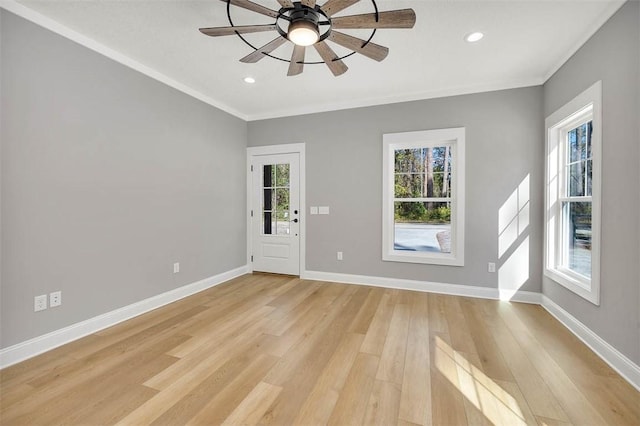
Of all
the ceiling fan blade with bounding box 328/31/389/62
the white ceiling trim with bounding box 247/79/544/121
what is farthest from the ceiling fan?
the white ceiling trim with bounding box 247/79/544/121

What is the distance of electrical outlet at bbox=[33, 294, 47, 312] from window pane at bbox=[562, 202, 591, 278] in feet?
15.7

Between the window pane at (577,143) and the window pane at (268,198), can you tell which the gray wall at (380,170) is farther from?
the window pane at (268,198)

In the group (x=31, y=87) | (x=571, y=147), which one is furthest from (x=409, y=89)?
(x=31, y=87)

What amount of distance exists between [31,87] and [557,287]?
5.22 metres

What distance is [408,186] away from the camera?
396 centimetres

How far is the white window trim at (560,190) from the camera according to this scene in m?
2.26

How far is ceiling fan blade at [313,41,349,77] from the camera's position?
2027 mm

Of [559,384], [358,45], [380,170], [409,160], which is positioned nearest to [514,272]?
[559,384]

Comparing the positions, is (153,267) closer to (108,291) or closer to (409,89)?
(108,291)

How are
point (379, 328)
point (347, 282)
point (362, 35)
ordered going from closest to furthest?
point (362, 35)
point (379, 328)
point (347, 282)

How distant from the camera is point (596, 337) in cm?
225

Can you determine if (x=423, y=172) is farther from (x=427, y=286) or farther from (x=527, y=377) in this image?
(x=527, y=377)

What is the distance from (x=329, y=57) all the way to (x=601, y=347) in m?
3.15

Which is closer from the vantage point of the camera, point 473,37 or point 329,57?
point 329,57
